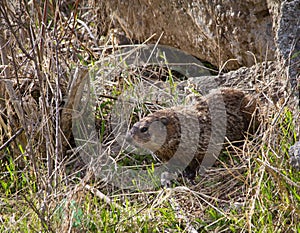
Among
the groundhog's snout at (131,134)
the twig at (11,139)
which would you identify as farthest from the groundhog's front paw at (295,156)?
the twig at (11,139)

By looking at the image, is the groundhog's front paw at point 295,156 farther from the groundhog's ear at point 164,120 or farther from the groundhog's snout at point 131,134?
the groundhog's snout at point 131,134

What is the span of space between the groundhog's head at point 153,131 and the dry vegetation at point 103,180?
0.54ft

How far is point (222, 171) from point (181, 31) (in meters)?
1.67

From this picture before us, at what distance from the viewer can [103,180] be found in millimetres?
4094

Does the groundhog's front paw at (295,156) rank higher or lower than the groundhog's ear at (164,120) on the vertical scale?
higher

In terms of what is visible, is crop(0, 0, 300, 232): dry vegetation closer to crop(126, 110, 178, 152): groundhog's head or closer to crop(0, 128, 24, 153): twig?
crop(0, 128, 24, 153): twig

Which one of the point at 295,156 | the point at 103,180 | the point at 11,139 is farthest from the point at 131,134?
the point at 295,156

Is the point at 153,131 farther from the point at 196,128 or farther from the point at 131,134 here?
the point at 196,128

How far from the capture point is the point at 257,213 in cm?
337

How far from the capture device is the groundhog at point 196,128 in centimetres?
431

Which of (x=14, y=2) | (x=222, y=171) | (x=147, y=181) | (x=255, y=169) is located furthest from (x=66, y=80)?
(x=255, y=169)

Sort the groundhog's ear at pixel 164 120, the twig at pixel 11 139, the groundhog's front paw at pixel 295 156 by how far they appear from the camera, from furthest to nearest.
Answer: the groundhog's ear at pixel 164 120, the twig at pixel 11 139, the groundhog's front paw at pixel 295 156

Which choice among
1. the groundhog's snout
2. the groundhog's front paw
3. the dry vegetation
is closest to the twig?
the dry vegetation

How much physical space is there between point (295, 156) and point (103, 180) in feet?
4.57
